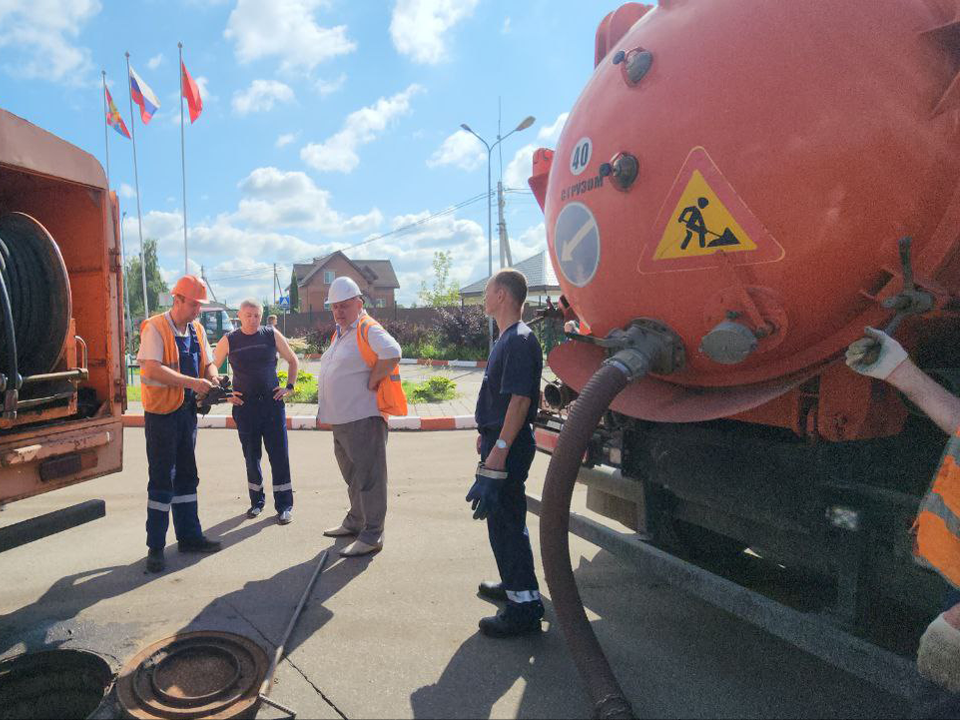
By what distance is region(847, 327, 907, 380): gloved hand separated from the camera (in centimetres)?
174

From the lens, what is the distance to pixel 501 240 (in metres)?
25.4

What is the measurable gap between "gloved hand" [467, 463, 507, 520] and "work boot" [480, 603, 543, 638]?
0.56 metres

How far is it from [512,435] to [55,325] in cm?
226

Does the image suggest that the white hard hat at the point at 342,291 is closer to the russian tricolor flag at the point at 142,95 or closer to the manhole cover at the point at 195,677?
the manhole cover at the point at 195,677

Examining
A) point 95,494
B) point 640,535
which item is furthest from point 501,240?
point 640,535

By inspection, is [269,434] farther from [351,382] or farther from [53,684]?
[53,684]

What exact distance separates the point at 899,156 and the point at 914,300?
0.46m

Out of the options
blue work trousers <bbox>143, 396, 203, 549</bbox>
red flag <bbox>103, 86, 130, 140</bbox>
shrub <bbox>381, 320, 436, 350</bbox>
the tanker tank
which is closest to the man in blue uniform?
blue work trousers <bbox>143, 396, 203, 549</bbox>

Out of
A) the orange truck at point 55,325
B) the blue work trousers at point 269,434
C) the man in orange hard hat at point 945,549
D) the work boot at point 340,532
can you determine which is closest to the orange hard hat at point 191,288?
the orange truck at point 55,325

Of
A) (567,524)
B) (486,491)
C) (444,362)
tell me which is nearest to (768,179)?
(567,524)

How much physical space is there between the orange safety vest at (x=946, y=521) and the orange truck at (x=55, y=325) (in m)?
3.24

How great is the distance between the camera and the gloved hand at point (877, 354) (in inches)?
68.6

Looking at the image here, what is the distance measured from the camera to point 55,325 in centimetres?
297

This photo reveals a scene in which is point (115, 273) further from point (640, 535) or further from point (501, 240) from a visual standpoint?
point (501, 240)
